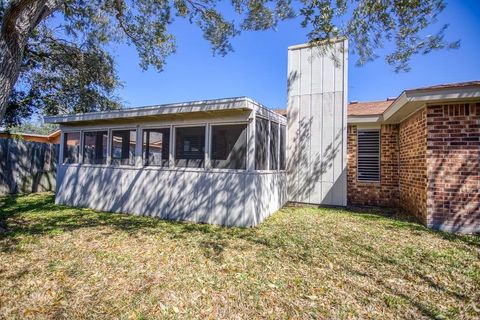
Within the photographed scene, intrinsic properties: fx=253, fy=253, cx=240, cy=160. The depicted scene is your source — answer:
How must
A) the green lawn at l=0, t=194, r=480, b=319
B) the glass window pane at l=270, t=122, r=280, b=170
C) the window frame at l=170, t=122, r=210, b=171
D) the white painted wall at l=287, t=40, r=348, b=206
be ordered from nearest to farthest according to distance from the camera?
the green lawn at l=0, t=194, r=480, b=319, the window frame at l=170, t=122, r=210, b=171, the glass window pane at l=270, t=122, r=280, b=170, the white painted wall at l=287, t=40, r=348, b=206

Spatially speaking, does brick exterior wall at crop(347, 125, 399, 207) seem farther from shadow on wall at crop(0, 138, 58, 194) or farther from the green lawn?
shadow on wall at crop(0, 138, 58, 194)

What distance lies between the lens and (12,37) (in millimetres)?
3691

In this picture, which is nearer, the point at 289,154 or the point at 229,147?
the point at 229,147

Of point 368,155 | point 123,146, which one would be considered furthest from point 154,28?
point 368,155

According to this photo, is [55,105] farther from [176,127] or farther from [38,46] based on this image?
[176,127]

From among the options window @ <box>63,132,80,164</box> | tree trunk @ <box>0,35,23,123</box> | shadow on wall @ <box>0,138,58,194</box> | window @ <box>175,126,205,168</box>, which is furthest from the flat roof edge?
shadow on wall @ <box>0,138,58,194</box>

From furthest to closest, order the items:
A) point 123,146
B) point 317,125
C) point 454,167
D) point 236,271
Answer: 1. point 317,125
2. point 123,146
3. point 454,167
4. point 236,271

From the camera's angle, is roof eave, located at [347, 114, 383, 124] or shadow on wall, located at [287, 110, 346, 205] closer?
shadow on wall, located at [287, 110, 346, 205]

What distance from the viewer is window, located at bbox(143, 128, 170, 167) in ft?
21.5

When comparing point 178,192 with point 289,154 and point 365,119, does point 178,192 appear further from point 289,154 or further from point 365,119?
point 365,119

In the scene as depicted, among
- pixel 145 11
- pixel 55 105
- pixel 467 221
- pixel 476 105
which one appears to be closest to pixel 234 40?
pixel 145 11

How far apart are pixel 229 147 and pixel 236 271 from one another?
3033mm

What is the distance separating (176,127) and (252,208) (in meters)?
2.82

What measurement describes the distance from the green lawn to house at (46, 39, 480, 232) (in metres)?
0.87
